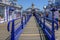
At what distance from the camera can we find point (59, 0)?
53469 mm

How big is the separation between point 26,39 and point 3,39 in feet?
4.74

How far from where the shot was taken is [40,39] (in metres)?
11.2

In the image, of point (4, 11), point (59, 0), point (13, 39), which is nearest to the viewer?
point (13, 39)

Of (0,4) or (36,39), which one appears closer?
(36,39)

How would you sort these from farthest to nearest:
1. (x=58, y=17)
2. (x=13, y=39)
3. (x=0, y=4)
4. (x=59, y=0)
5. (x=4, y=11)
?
(x=59, y=0) < (x=4, y=11) < (x=0, y=4) < (x=58, y=17) < (x=13, y=39)

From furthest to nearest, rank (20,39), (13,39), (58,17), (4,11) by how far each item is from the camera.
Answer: (4,11)
(58,17)
(20,39)
(13,39)

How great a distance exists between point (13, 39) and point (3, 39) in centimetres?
300

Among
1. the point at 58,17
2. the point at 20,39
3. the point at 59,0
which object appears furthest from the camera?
the point at 59,0

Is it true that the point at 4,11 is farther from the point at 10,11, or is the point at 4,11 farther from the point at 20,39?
the point at 20,39

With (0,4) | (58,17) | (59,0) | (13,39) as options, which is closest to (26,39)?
(13,39)

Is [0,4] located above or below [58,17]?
above

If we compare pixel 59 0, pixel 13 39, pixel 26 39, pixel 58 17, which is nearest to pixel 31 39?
pixel 26 39

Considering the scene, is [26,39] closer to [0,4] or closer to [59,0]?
[0,4]

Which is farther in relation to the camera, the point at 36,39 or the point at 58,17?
the point at 58,17
